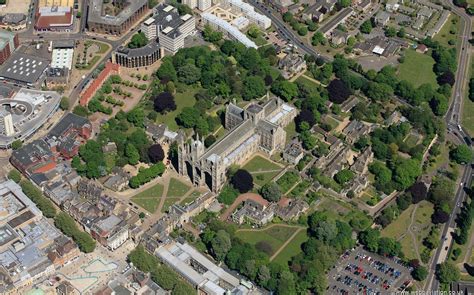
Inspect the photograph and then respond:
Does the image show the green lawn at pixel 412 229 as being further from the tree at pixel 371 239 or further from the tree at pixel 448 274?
the tree at pixel 448 274

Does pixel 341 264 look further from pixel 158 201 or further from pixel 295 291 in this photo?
pixel 158 201

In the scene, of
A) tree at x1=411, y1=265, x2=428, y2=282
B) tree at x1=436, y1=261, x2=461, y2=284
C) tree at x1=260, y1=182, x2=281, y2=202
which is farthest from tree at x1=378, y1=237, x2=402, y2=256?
tree at x1=260, y1=182, x2=281, y2=202

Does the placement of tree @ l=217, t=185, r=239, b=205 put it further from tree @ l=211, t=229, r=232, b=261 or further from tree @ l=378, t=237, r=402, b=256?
tree @ l=378, t=237, r=402, b=256

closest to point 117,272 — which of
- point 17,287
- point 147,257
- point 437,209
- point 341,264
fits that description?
point 147,257

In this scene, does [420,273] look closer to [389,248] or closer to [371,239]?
[389,248]

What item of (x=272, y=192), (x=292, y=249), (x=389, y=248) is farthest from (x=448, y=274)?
(x=272, y=192)
